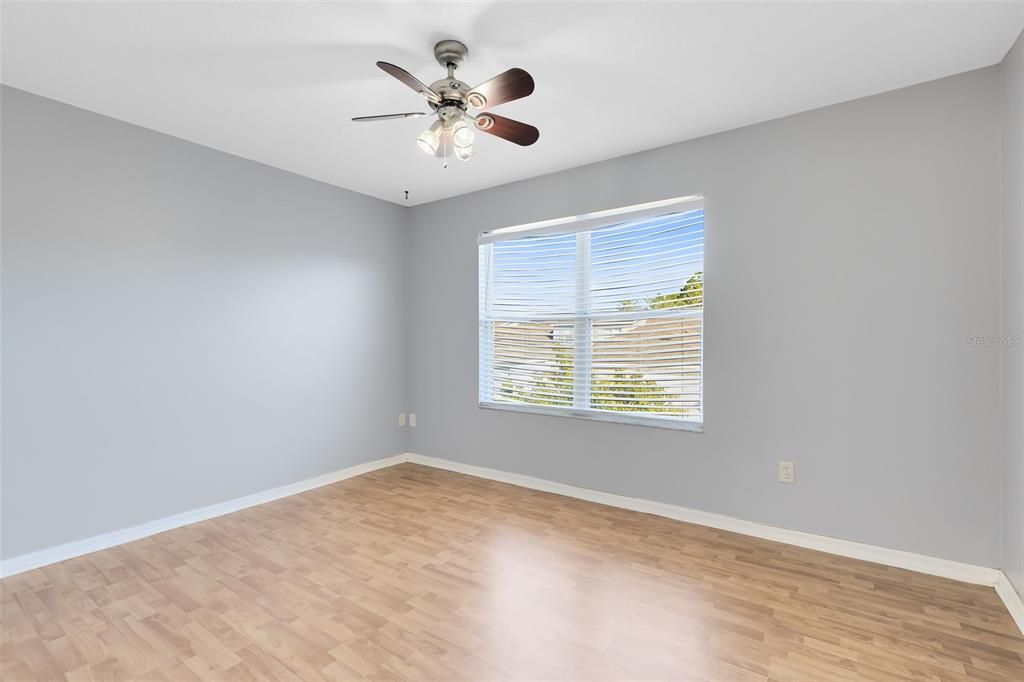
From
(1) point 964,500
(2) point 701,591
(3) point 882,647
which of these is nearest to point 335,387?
(2) point 701,591

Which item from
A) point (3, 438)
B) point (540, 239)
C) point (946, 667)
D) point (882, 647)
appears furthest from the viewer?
point (540, 239)

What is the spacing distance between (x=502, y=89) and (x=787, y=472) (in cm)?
261

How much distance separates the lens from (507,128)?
87.1 inches

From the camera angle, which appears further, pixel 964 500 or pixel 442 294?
pixel 442 294

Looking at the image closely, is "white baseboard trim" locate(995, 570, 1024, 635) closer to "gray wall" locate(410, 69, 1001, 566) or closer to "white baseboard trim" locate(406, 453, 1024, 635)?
"white baseboard trim" locate(406, 453, 1024, 635)

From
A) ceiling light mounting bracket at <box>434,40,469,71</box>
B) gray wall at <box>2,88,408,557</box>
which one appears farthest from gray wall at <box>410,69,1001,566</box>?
gray wall at <box>2,88,408,557</box>

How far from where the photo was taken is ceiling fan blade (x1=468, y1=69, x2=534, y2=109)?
5.95 ft

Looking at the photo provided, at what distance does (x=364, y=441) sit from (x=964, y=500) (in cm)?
413

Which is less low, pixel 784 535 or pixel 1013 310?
pixel 1013 310

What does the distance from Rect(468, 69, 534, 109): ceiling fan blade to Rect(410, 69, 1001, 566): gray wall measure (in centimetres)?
117

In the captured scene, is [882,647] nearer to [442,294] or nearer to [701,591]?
[701,591]

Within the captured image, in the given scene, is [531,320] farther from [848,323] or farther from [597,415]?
[848,323]

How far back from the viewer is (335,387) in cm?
408
